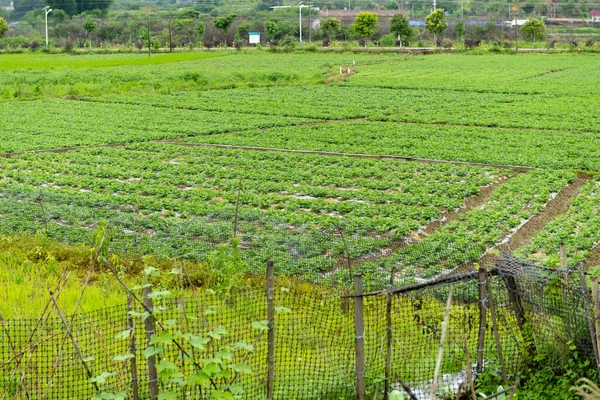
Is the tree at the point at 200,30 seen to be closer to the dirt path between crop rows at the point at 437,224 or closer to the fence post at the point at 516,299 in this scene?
the dirt path between crop rows at the point at 437,224

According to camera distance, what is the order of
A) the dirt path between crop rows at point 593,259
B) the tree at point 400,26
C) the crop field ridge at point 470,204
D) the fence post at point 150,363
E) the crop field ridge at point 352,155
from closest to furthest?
the fence post at point 150,363 < the dirt path between crop rows at point 593,259 < the crop field ridge at point 470,204 < the crop field ridge at point 352,155 < the tree at point 400,26

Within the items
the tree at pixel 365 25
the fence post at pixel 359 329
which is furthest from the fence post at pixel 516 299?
the tree at pixel 365 25

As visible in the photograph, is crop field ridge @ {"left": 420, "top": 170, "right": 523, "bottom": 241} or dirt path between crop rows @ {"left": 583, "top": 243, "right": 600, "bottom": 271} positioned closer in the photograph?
dirt path between crop rows @ {"left": 583, "top": 243, "right": 600, "bottom": 271}

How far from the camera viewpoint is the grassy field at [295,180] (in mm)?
12461

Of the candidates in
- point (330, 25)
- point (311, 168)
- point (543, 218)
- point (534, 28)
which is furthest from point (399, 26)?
point (543, 218)

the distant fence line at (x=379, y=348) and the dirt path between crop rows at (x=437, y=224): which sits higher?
the distant fence line at (x=379, y=348)

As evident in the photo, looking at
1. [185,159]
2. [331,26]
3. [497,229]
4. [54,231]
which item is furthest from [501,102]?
[331,26]

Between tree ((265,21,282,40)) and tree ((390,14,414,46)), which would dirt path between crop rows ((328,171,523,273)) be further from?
tree ((265,21,282,40))

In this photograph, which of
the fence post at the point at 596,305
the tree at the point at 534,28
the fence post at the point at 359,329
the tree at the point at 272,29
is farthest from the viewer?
the tree at the point at 272,29

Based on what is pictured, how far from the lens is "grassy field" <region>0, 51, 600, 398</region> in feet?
40.9

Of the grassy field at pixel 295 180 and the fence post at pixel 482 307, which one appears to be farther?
the grassy field at pixel 295 180

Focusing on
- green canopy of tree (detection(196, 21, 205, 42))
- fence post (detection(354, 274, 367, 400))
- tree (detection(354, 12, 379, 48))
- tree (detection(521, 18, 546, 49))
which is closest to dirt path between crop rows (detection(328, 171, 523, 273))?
fence post (detection(354, 274, 367, 400))

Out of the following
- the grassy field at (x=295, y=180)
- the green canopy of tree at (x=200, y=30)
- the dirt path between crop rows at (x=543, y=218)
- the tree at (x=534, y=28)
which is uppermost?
the green canopy of tree at (x=200, y=30)

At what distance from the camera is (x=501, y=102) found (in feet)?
109
